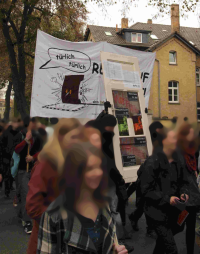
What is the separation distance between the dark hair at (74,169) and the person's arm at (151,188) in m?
1.69

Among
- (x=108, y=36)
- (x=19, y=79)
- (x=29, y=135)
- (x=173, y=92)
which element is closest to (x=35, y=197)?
(x=29, y=135)

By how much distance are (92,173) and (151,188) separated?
5.62 ft

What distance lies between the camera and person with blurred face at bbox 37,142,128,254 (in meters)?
1.24

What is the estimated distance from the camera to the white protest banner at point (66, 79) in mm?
6067

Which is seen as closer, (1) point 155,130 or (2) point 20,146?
(1) point 155,130

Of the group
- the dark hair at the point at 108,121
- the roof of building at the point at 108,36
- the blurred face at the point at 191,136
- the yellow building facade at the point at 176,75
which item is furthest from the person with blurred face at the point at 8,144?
the roof of building at the point at 108,36

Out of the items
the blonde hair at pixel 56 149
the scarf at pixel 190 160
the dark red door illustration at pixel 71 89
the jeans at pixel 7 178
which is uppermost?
the dark red door illustration at pixel 71 89

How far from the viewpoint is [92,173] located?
1275 millimetres

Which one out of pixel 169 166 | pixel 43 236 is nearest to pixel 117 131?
pixel 169 166

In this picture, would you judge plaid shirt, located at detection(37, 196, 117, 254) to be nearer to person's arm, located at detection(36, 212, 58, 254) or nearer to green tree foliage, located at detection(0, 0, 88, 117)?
person's arm, located at detection(36, 212, 58, 254)

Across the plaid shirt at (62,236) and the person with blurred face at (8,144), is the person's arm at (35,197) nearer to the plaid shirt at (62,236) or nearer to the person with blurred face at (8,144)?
the plaid shirt at (62,236)

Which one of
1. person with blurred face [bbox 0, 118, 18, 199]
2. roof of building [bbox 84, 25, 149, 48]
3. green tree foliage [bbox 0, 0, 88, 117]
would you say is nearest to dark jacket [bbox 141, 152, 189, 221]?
person with blurred face [bbox 0, 118, 18, 199]

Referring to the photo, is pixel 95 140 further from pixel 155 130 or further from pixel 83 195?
pixel 155 130

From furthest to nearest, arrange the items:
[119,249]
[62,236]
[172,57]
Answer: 1. [172,57]
2. [119,249]
3. [62,236]
